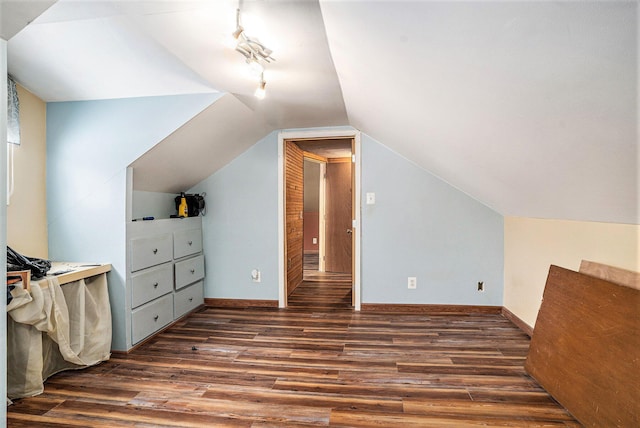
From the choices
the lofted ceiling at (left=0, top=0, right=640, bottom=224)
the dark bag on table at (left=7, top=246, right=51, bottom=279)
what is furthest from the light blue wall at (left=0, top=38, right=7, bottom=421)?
the dark bag on table at (left=7, top=246, right=51, bottom=279)

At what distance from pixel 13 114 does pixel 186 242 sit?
171 centimetres

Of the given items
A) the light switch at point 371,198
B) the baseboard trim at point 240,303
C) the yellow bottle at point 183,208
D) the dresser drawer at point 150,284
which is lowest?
the baseboard trim at point 240,303

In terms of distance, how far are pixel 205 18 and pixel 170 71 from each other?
0.94 metres

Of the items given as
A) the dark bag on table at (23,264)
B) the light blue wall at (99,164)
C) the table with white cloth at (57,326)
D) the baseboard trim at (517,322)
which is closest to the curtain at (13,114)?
the light blue wall at (99,164)

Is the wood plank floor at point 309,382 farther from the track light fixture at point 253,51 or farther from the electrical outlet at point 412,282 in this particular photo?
the track light fixture at point 253,51

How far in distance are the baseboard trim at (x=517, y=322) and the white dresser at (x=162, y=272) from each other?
3240 millimetres

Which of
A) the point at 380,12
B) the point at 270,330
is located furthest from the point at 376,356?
the point at 380,12

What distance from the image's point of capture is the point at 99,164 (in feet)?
8.92

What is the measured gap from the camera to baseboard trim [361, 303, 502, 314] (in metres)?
3.60

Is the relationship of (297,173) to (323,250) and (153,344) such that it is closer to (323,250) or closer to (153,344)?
(323,250)

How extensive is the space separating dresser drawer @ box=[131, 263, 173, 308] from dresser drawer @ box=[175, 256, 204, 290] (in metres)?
0.12

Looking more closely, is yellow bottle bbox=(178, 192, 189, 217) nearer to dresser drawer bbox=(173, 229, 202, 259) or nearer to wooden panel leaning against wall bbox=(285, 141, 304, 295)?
dresser drawer bbox=(173, 229, 202, 259)

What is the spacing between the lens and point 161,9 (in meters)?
1.60

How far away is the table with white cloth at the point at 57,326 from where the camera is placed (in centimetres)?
207
